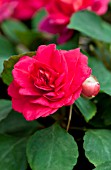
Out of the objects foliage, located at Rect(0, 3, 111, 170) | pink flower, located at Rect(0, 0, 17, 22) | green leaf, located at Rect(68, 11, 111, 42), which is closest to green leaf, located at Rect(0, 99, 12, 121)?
foliage, located at Rect(0, 3, 111, 170)

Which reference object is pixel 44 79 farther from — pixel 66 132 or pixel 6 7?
pixel 6 7

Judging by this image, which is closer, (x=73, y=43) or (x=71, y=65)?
(x=71, y=65)

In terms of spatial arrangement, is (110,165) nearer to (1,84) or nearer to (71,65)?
(71,65)

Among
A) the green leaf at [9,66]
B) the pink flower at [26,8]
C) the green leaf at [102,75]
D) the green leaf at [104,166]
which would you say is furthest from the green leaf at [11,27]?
the green leaf at [104,166]

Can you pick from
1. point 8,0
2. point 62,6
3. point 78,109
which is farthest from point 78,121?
point 8,0

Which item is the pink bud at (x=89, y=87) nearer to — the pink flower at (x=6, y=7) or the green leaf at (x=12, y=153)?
the green leaf at (x=12, y=153)

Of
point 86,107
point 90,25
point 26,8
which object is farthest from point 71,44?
point 26,8

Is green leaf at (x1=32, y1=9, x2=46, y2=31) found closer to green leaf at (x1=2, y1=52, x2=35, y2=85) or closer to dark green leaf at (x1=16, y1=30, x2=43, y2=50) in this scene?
dark green leaf at (x1=16, y1=30, x2=43, y2=50)
